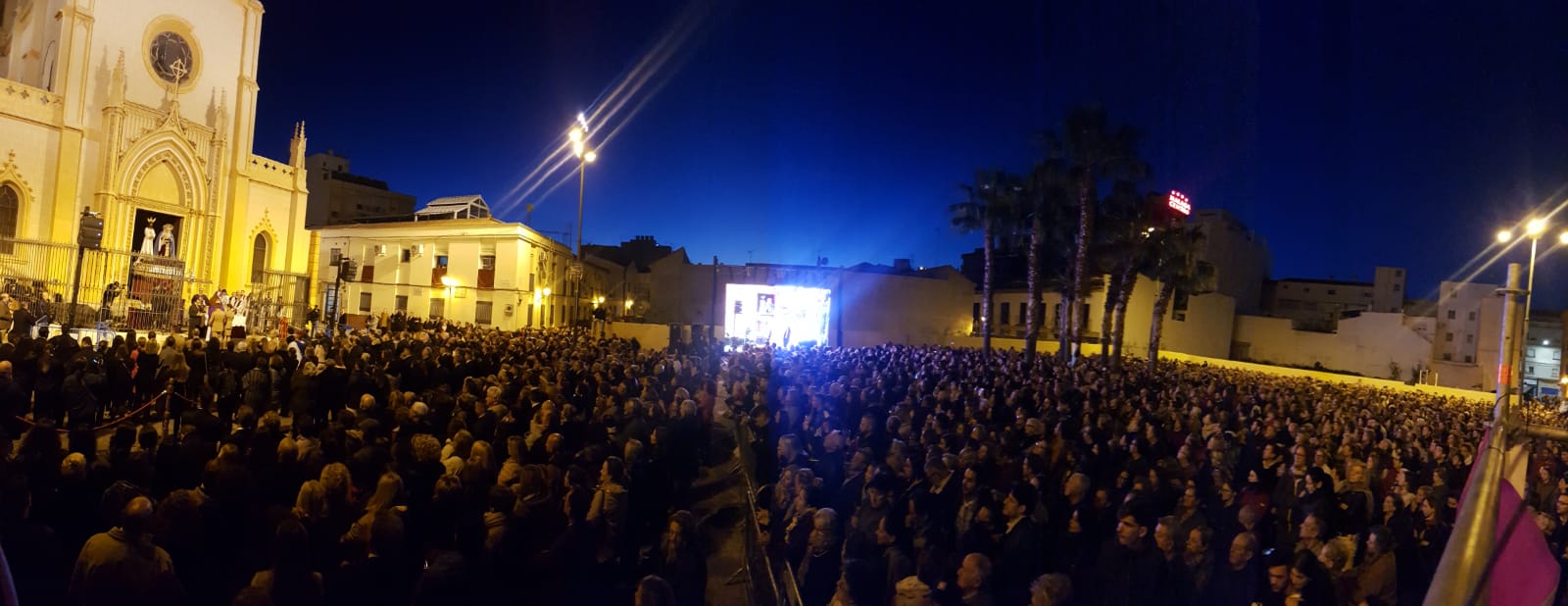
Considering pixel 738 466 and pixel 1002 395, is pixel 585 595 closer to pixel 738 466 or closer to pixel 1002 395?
pixel 738 466

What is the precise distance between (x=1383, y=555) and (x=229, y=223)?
1443 inches

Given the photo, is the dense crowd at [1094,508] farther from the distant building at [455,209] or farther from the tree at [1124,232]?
Result: the distant building at [455,209]

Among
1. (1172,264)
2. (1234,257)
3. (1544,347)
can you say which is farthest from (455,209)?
(1544,347)

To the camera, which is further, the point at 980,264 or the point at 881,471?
the point at 980,264

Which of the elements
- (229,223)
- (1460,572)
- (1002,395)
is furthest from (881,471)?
(229,223)

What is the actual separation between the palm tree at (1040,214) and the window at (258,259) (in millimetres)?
31821

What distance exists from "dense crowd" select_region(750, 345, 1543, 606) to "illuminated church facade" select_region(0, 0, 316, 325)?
23.3 metres

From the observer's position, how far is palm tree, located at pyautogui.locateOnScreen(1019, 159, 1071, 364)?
92.5 ft

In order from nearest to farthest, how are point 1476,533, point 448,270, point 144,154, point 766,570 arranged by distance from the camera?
point 1476,533 → point 766,570 → point 144,154 → point 448,270

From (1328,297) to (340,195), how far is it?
7036cm

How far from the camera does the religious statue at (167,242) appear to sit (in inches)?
1047

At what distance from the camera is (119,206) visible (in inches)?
1025

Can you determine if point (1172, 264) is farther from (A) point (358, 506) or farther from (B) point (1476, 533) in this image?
(A) point (358, 506)

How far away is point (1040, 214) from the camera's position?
30109 mm
